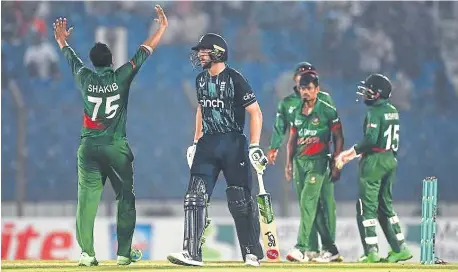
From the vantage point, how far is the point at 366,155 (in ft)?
44.0

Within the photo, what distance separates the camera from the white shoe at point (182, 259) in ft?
34.0

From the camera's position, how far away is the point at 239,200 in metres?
10.8

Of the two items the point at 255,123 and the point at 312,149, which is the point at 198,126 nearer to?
the point at 255,123

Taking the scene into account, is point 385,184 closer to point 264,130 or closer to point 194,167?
point 194,167

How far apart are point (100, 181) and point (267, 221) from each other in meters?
1.62

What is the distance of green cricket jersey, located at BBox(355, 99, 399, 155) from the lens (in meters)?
13.2

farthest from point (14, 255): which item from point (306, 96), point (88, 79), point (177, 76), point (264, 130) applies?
point (88, 79)

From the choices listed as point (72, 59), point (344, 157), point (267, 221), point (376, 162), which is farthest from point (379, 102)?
point (72, 59)

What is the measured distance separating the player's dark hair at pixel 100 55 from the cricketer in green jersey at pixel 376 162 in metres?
3.38

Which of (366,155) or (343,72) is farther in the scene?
(343,72)

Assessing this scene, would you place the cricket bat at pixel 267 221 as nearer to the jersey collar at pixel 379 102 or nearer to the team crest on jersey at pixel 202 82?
the team crest on jersey at pixel 202 82

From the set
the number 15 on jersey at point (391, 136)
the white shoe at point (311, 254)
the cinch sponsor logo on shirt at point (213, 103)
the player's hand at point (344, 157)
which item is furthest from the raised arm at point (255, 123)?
the white shoe at point (311, 254)

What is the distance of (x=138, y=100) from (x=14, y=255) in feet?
20.0

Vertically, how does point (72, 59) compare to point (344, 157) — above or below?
above
